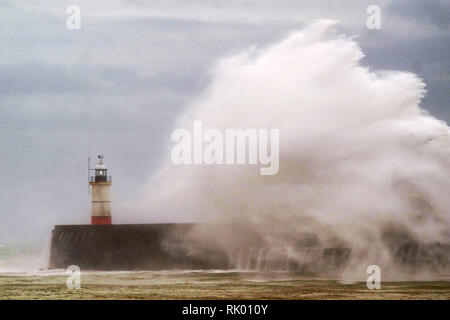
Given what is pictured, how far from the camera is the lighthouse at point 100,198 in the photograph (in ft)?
136

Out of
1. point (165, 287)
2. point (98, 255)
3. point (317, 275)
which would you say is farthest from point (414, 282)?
point (98, 255)

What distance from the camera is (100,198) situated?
41719 mm

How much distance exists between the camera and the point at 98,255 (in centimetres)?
3900

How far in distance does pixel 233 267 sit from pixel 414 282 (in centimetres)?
809

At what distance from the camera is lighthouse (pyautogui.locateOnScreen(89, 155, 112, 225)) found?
41.6 m

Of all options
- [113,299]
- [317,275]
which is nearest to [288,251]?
[317,275]
